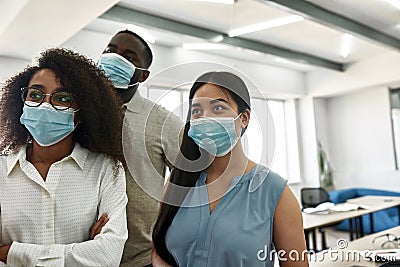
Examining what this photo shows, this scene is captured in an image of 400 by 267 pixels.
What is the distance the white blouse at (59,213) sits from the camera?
1.00 metres

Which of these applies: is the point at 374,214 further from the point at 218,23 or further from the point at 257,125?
the point at 257,125

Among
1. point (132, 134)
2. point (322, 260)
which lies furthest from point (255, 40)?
point (132, 134)

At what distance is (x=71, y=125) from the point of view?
113 cm

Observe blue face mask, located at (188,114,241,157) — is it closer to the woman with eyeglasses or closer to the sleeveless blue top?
the sleeveless blue top

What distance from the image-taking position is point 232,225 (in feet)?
3.50

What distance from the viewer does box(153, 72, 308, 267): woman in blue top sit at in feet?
3.45

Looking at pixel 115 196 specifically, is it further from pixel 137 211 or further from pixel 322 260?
pixel 322 260

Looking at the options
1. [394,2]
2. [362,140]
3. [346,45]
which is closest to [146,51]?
[394,2]

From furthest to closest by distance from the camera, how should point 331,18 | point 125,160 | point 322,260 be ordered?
point 331,18
point 322,260
point 125,160

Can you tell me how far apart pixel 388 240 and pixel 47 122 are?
2115 millimetres

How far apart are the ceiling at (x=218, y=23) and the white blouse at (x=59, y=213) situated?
1912 millimetres

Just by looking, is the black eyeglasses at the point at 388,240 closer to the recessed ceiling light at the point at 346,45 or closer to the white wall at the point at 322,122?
the recessed ceiling light at the point at 346,45

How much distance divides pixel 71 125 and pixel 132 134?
8.8 inches

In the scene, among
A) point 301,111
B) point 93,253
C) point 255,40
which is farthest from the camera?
point 301,111
